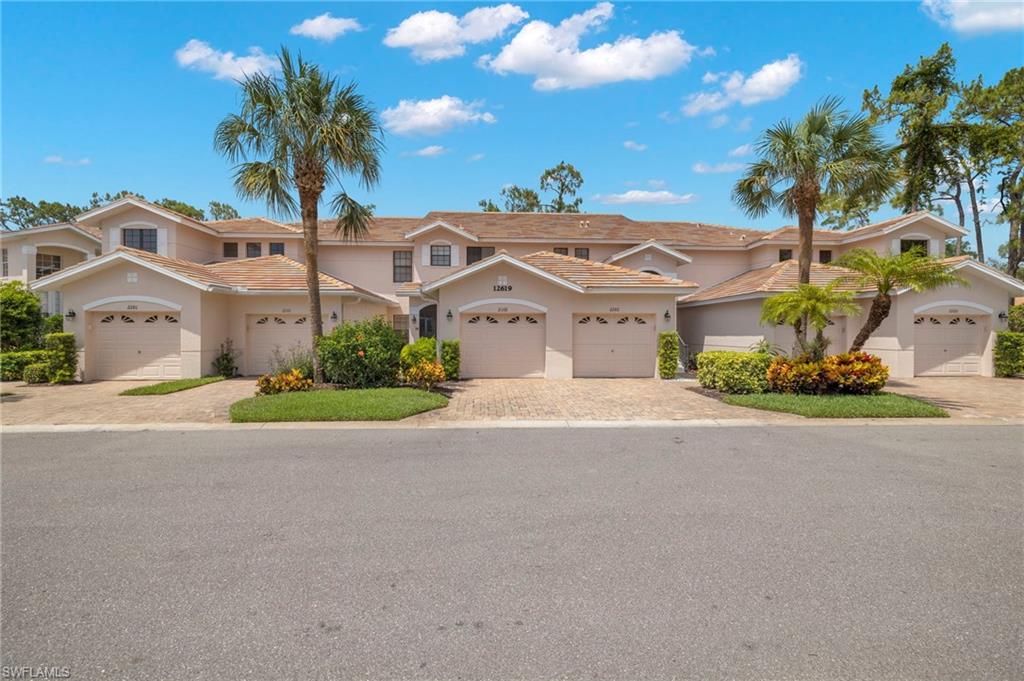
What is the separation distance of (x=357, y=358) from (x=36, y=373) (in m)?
10.6

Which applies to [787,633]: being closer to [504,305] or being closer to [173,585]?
[173,585]

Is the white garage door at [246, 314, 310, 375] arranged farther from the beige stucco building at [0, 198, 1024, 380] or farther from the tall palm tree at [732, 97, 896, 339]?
the tall palm tree at [732, 97, 896, 339]

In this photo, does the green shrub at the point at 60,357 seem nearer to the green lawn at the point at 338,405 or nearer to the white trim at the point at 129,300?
the white trim at the point at 129,300

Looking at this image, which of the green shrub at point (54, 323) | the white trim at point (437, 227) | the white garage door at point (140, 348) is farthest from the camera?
the white trim at point (437, 227)

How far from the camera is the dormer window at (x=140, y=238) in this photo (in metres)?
22.7

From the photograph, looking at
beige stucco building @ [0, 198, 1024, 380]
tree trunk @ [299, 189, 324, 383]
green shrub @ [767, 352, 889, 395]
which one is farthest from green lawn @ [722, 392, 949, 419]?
tree trunk @ [299, 189, 324, 383]

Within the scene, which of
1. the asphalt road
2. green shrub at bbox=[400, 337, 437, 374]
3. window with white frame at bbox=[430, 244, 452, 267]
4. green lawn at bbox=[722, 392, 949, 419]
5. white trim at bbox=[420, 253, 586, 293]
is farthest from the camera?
window with white frame at bbox=[430, 244, 452, 267]

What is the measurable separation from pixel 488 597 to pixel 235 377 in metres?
17.5

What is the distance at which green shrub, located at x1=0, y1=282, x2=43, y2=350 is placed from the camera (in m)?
19.2

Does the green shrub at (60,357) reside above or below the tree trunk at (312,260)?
below

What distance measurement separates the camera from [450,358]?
17484 millimetres

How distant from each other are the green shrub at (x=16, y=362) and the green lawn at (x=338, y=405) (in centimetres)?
977

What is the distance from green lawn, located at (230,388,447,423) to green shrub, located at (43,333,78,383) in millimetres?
8209

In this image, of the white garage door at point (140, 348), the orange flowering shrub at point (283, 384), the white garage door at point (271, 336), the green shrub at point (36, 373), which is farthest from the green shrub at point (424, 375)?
the green shrub at point (36, 373)
